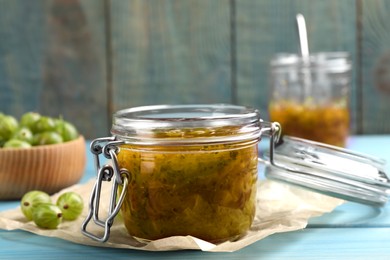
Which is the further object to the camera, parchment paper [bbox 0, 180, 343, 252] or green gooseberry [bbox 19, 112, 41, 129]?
green gooseberry [bbox 19, 112, 41, 129]

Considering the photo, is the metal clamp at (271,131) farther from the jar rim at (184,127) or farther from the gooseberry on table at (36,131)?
the gooseberry on table at (36,131)

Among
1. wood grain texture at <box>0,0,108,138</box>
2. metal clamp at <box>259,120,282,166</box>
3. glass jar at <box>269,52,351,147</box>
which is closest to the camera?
metal clamp at <box>259,120,282,166</box>

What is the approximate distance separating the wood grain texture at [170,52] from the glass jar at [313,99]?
0.37 metres

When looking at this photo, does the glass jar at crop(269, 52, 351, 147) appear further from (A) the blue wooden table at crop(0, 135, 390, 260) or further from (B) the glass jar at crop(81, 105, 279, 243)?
(B) the glass jar at crop(81, 105, 279, 243)

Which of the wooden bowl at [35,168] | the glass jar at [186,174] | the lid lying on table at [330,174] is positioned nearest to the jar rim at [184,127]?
the glass jar at [186,174]

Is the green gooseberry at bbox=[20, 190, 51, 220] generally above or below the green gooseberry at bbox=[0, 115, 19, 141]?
below

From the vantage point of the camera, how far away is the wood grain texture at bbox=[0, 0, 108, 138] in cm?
170

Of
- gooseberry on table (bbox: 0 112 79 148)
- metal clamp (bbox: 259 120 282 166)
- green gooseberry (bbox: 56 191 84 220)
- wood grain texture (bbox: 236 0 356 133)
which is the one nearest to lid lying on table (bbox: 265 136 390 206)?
metal clamp (bbox: 259 120 282 166)

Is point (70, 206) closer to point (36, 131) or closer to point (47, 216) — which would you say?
point (47, 216)

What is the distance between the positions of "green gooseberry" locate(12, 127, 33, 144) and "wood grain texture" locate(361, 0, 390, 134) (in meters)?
0.95

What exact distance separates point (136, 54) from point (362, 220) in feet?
3.20

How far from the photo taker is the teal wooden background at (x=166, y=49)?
1.71m

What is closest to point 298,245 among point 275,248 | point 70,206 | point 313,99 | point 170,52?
point 275,248

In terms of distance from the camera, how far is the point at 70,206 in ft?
2.79
